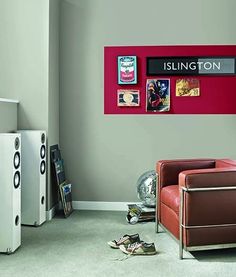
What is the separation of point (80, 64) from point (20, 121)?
1.11 meters

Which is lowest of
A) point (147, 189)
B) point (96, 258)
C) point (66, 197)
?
point (96, 258)

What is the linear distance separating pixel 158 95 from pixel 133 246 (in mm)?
2249

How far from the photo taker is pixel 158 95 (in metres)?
5.52

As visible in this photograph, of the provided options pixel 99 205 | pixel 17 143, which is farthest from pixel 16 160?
pixel 99 205

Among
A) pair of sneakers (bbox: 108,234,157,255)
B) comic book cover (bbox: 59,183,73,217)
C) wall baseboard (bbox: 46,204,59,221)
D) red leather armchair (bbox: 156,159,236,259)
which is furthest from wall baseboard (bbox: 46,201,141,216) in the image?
red leather armchair (bbox: 156,159,236,259)

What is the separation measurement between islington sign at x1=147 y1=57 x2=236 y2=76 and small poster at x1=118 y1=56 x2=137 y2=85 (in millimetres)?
180

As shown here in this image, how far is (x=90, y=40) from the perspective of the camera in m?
5.58

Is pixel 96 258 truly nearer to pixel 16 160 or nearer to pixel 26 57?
pixel 16 160

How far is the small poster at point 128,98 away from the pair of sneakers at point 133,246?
198 centimetres

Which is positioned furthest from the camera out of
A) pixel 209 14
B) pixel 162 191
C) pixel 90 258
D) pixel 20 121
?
pixel 209 14

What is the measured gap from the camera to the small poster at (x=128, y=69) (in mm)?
5527

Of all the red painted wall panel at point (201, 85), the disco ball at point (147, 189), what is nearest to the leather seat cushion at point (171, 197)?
the disco ball at point (147, 189)

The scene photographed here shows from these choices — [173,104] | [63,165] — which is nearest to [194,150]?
[173,104]

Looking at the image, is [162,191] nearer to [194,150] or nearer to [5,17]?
[194,150]
